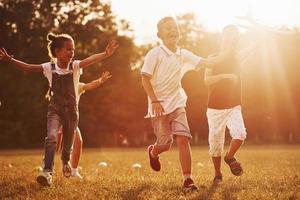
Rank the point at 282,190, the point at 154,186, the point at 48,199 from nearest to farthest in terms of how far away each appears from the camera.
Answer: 1. the point at 48,199
2. the point at 282,190
3. the point at 154,186

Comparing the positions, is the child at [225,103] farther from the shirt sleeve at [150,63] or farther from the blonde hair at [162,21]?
the shirt sleeve at [150,63]

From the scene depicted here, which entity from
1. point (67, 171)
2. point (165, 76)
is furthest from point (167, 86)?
point (67, 171)

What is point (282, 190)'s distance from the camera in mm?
7137

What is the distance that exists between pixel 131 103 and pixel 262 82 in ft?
37.5

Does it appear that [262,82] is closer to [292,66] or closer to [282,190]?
[292,66]

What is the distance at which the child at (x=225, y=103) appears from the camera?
8406 millimetres

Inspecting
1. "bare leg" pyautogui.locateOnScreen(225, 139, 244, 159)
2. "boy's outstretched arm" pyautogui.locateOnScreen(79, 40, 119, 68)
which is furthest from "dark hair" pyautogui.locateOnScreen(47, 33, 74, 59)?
"bare leg" pyautogui.locateOnScreen(225, 139, 244, 159)

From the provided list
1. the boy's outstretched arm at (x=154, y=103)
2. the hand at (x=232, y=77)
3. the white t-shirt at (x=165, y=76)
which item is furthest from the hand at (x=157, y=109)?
the hand at (x=232, y=77)

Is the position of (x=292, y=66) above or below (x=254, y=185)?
above

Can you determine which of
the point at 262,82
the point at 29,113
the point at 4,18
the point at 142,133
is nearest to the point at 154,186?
the point at 29,113

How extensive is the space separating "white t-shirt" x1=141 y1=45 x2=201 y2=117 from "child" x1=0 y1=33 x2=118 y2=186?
21.5 inches

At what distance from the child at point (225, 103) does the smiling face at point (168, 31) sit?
1.18 metres

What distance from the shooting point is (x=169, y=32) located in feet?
24.6

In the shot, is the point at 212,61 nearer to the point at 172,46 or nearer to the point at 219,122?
the point at 172,46
